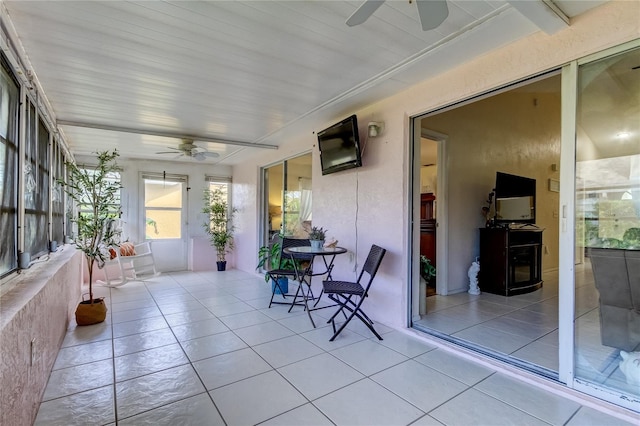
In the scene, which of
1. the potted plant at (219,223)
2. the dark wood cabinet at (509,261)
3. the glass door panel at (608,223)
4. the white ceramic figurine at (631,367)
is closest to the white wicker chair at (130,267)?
the potted plant at (219,223)

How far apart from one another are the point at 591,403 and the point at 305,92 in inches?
126

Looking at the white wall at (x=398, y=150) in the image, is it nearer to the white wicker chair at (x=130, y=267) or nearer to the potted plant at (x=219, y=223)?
the potted plant at (x=219, y=223)

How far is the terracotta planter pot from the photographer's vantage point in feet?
10.6

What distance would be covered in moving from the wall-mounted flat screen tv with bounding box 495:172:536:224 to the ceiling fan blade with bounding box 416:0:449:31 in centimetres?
354

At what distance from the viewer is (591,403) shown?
186 cm

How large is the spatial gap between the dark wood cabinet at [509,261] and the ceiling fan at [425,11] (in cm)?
357

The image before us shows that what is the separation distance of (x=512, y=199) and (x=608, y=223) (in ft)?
9.22

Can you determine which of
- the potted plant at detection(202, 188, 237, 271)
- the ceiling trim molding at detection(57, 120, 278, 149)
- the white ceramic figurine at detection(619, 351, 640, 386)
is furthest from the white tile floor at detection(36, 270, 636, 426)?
the potted plant at detection(202, 188, 237, 271)

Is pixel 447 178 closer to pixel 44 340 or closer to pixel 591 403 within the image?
pixel 591 403

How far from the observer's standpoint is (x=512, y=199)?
4.59 meters

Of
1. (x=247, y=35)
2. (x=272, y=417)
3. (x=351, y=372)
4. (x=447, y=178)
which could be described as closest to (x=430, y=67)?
(x=247, y=35)

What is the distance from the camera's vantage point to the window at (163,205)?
21.4 feet

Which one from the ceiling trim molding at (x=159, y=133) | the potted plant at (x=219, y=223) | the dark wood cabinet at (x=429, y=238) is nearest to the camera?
the ceiling trim molding at (x=159, y=133)

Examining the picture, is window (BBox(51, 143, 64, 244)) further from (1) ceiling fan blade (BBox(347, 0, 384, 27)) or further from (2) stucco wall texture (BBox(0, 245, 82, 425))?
(1) ceiling fan blade (BBox(347, 0, 384, 27))
